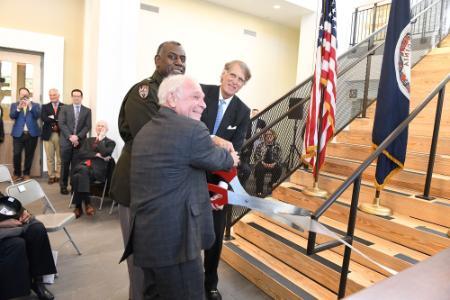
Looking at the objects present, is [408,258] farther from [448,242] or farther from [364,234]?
[364,234]

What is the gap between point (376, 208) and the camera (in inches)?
112

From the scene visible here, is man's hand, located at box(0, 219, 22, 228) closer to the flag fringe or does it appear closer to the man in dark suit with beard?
the man in dark suit with beard

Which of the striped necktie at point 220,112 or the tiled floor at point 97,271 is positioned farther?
the tiled floor at point 97,271

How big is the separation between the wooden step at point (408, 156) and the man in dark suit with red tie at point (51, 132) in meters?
4.75

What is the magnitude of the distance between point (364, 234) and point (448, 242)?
24.8 inches

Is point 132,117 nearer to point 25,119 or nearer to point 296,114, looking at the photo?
point 296,114

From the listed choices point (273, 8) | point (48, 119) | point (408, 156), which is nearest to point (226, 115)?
point (408, 156)

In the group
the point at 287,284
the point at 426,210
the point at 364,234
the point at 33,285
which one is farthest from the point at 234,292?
the point at 426,210

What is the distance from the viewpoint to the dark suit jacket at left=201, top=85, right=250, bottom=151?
2143 millimetres

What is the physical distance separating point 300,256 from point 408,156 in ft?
5.37

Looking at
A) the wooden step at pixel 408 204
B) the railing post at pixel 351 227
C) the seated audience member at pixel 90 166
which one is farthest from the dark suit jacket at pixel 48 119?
the railing post at pixel 351 227

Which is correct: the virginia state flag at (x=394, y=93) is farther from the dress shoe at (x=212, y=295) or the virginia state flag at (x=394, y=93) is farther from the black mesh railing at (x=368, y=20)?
the black mesh railing at (x=368, y=20)

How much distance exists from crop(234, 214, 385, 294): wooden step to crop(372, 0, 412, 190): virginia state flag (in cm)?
78

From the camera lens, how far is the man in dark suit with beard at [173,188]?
136 cm
